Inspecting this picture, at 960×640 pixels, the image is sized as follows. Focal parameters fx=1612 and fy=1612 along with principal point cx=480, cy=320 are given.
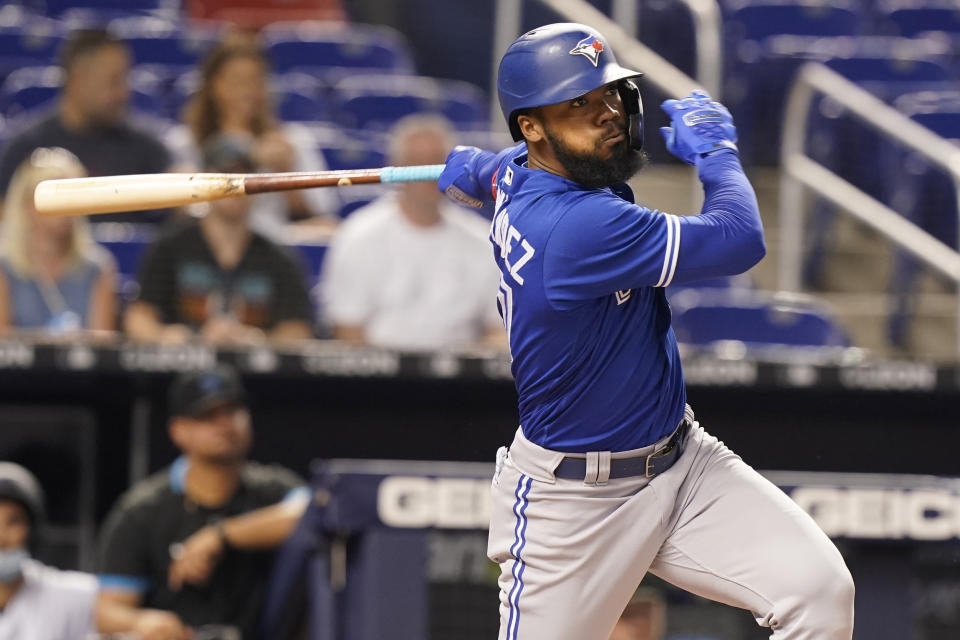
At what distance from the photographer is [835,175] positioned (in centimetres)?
734

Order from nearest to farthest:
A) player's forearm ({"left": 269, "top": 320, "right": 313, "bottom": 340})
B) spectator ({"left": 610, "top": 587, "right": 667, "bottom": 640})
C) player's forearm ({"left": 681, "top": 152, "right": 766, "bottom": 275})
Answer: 1. player's forearm ({"left": 681, "top": 152, "right": 766, "bottom": 275})
2. spectator ({"left": 610, "top": 587, "right": 667, "bottom": 640})
3. player's forearm ({"left": 269, "top": 320, "right": 313, "bottom": 340})

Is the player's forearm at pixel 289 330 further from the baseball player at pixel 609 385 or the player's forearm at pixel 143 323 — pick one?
the baseball player at pixel 609 385

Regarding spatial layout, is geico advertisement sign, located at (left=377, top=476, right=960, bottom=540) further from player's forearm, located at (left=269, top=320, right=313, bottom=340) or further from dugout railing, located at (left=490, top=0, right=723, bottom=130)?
dugout railing, located at (left=490, top=0, right=723, bottom=130)

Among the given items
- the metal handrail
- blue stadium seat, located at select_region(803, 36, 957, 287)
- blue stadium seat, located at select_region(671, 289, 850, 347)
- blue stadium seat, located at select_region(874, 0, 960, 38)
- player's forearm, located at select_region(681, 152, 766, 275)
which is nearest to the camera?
player's forearm, located at select_region(681, 152, 766, 275)

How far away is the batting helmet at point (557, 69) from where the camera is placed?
304 cm

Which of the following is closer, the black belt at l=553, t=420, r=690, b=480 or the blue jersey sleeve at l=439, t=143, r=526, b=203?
the black belt at l=553, t=420, r=690, b=480

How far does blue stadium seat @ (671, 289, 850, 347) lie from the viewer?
20.3 feet

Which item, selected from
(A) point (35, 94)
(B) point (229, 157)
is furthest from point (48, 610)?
(A) point (35, 94)

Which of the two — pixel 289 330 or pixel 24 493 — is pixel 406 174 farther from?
pixel 289 330

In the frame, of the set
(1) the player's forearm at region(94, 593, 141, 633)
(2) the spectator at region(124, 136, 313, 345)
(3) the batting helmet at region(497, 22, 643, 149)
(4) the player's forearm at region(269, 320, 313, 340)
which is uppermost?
(3) the batting helmet at region(497, 22, 643, 149)

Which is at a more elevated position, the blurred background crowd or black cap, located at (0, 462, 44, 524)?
the blurred background crowd

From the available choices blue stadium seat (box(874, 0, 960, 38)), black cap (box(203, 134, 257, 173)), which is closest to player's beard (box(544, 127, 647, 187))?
black cap (box(203, 134, 257, 173))

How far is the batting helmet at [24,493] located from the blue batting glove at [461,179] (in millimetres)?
2034

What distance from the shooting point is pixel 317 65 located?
330 inches
